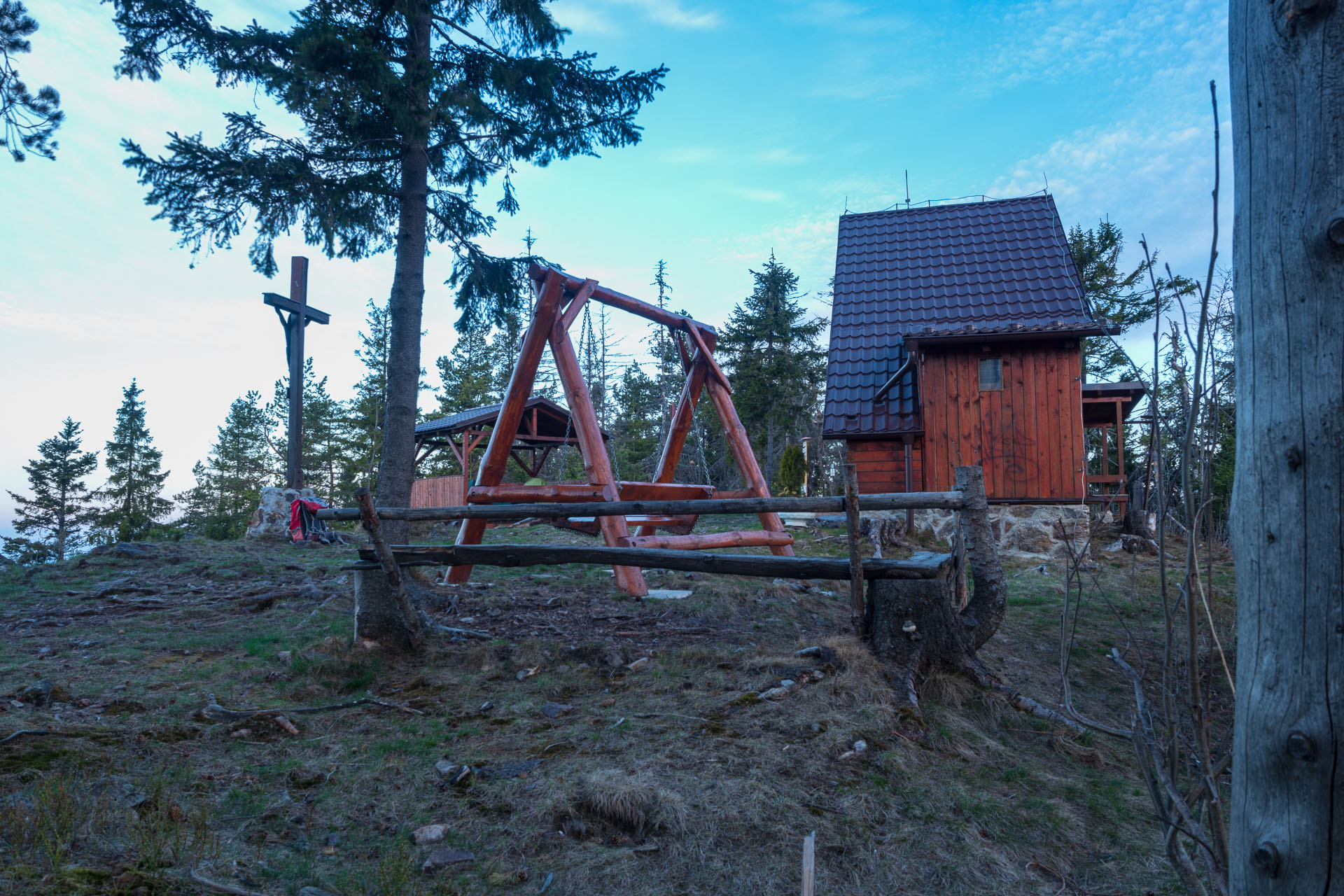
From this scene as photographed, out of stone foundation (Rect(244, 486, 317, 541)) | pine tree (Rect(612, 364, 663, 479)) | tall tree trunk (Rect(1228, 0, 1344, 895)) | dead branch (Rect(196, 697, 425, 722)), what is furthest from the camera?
pine tree (Rect(612, 364, 663, 479))

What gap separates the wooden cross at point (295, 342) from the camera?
561 inches

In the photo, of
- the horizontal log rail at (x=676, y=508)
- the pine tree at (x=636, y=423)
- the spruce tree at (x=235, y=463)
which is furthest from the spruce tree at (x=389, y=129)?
the spruce tree at (x=235, y=463)

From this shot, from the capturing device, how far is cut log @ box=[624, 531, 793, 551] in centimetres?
566

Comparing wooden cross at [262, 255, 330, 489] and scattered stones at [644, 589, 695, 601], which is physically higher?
wooden cross at [262, 255, 330, 489]

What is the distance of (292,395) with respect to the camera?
47.1ft

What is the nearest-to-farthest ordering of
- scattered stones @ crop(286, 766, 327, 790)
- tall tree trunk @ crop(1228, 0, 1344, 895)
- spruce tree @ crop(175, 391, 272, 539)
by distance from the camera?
tall tree trunk @ crop(1228, 0, 1344, 895) → scattered stones @ crop(286, 766, 327, 790) → spruce tree @ crop(175, 391, 272, 539)

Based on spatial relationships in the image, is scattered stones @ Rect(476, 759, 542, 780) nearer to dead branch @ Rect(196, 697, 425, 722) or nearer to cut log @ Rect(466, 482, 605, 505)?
dead branch @ Rect(196, 697, 425, 722)

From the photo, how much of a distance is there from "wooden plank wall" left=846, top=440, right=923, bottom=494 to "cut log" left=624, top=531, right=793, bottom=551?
534cm

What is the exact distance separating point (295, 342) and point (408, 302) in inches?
343

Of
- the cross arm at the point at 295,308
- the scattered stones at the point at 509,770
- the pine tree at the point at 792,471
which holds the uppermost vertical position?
the cross arm at the point at 295,308

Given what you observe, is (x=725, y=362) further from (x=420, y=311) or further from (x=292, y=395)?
(x=420, y=311)

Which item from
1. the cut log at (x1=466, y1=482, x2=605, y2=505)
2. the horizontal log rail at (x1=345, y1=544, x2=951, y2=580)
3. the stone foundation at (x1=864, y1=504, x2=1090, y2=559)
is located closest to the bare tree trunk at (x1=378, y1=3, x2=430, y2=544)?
the cut log at (x1=466, y1=482, x2=605, y2=505)

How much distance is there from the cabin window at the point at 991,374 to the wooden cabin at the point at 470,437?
10.4 metres

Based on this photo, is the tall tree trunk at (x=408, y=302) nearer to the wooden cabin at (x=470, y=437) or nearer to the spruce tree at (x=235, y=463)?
the wooden cabin at (x=470, y=437)
